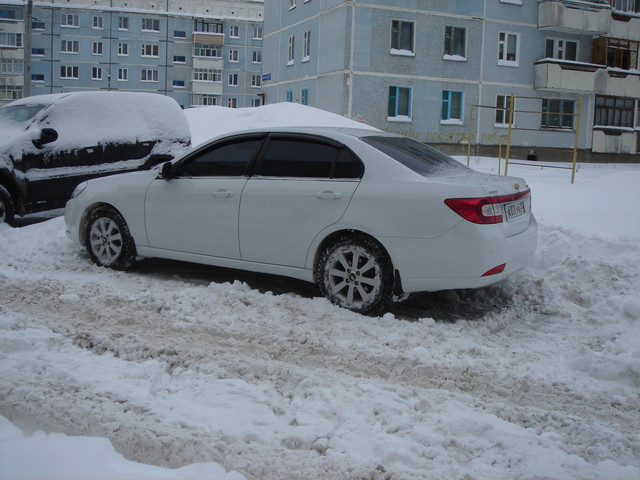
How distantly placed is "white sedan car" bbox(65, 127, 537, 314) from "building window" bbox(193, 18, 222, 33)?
225ft

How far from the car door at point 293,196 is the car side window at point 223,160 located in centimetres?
19

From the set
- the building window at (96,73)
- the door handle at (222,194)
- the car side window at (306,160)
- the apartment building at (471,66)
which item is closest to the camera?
the car side window at (306,160)

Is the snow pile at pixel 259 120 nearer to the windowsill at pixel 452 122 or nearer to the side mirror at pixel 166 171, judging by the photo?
the side mirror at pixel 166 171

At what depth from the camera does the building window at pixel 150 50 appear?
69.8 meters

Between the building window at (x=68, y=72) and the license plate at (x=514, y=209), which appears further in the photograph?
the building window at (x=68, y=72)

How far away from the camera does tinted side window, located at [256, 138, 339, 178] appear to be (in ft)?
20.3

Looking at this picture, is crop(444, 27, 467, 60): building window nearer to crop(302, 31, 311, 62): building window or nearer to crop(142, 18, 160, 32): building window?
crop(302, 31, 311, 62): building window

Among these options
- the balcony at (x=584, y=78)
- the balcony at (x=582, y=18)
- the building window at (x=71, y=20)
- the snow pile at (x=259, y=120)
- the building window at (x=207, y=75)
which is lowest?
the snow pile at (x=259, y=120)

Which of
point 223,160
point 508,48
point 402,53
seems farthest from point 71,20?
point 223,160

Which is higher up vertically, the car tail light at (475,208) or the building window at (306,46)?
the building window at (306,46)

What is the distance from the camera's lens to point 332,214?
5926 millimetres

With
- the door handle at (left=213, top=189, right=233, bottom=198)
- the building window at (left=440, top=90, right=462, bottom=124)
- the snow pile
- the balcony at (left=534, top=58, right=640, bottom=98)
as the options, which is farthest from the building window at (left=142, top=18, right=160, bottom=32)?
the door handle at (left=213, top=189, right=233, bottom=198)

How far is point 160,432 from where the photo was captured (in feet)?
11.4

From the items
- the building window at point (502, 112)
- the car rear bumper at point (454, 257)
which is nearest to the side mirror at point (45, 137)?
the car rear bumper at point (454, 257)
